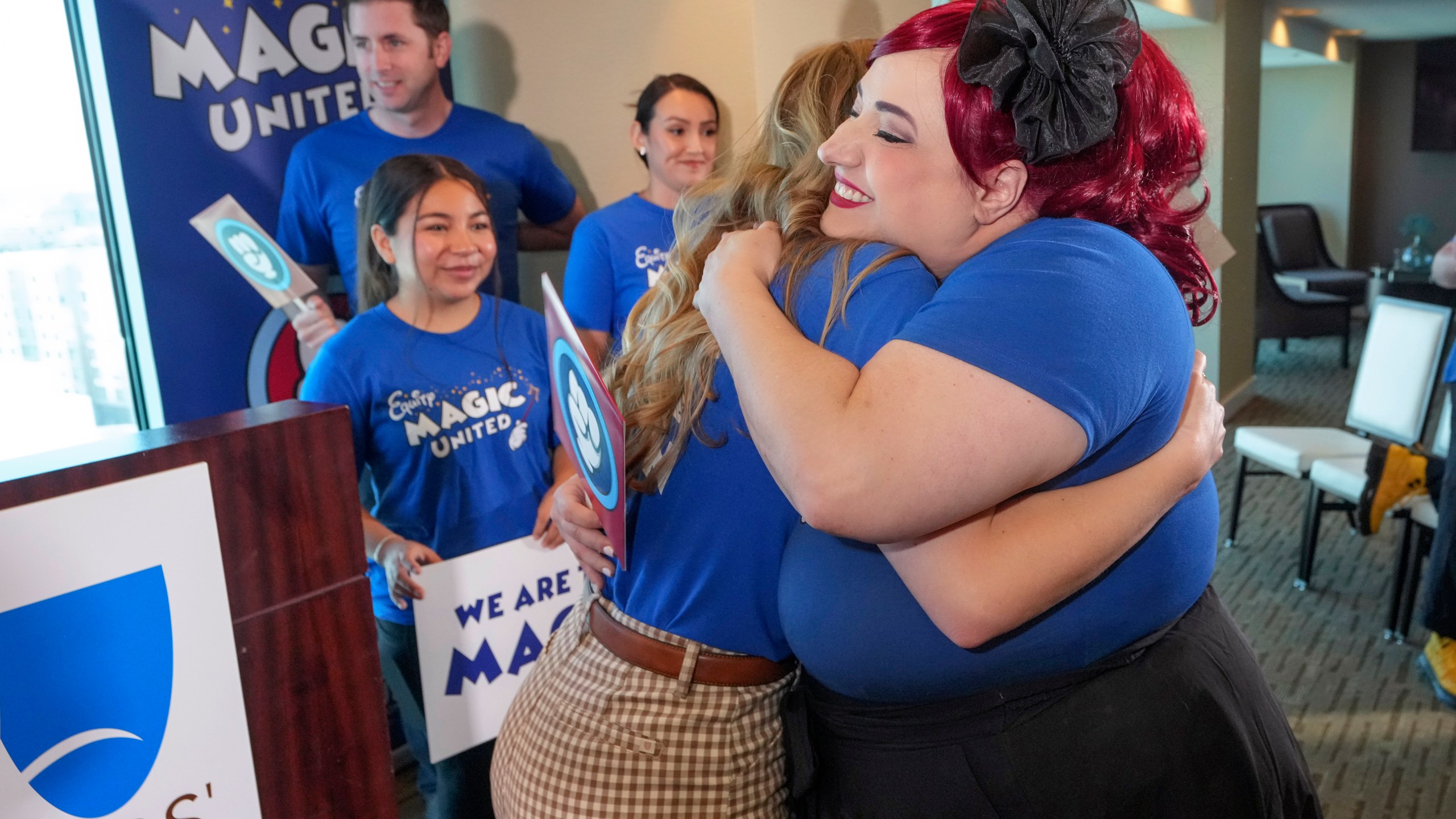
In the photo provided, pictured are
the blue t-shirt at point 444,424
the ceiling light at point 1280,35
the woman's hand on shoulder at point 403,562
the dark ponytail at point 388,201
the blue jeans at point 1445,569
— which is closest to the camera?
the woman's hand on shoulder at point 403,562

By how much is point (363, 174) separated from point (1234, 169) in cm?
568

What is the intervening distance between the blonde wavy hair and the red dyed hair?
119 mm

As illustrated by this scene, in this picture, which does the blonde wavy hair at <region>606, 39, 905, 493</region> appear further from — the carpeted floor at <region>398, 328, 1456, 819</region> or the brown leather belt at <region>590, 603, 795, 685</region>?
the carpeted floor at <region>398, 328, 1456, 819</region>

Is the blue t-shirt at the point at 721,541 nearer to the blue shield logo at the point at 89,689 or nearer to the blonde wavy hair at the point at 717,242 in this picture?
the blonde wavy hair at the point at 717,242

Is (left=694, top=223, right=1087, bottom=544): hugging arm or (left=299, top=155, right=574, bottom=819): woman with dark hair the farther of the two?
(left=299, top=155, right=574, bottom=819): woman with dark hair

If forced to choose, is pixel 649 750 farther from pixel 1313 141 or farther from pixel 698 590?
pixel 1313 141

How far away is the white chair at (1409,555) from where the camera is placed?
338 centimetres

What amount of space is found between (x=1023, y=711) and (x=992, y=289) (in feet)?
1.27

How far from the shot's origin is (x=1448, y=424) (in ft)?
10.9

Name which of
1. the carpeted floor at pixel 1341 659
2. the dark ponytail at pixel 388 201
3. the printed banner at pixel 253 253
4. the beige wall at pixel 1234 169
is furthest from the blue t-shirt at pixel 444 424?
the beige wall at pixel 1234 169

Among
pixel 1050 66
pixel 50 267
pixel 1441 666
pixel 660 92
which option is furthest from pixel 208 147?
pixel 1441 666

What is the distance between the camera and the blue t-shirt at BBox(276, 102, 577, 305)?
2688 mm

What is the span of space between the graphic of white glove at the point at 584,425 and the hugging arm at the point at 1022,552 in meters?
0.33

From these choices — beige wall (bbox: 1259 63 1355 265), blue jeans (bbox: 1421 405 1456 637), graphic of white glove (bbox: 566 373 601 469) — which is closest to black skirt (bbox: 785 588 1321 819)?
graphic of white glove (bbox: 566 373 601 469)
